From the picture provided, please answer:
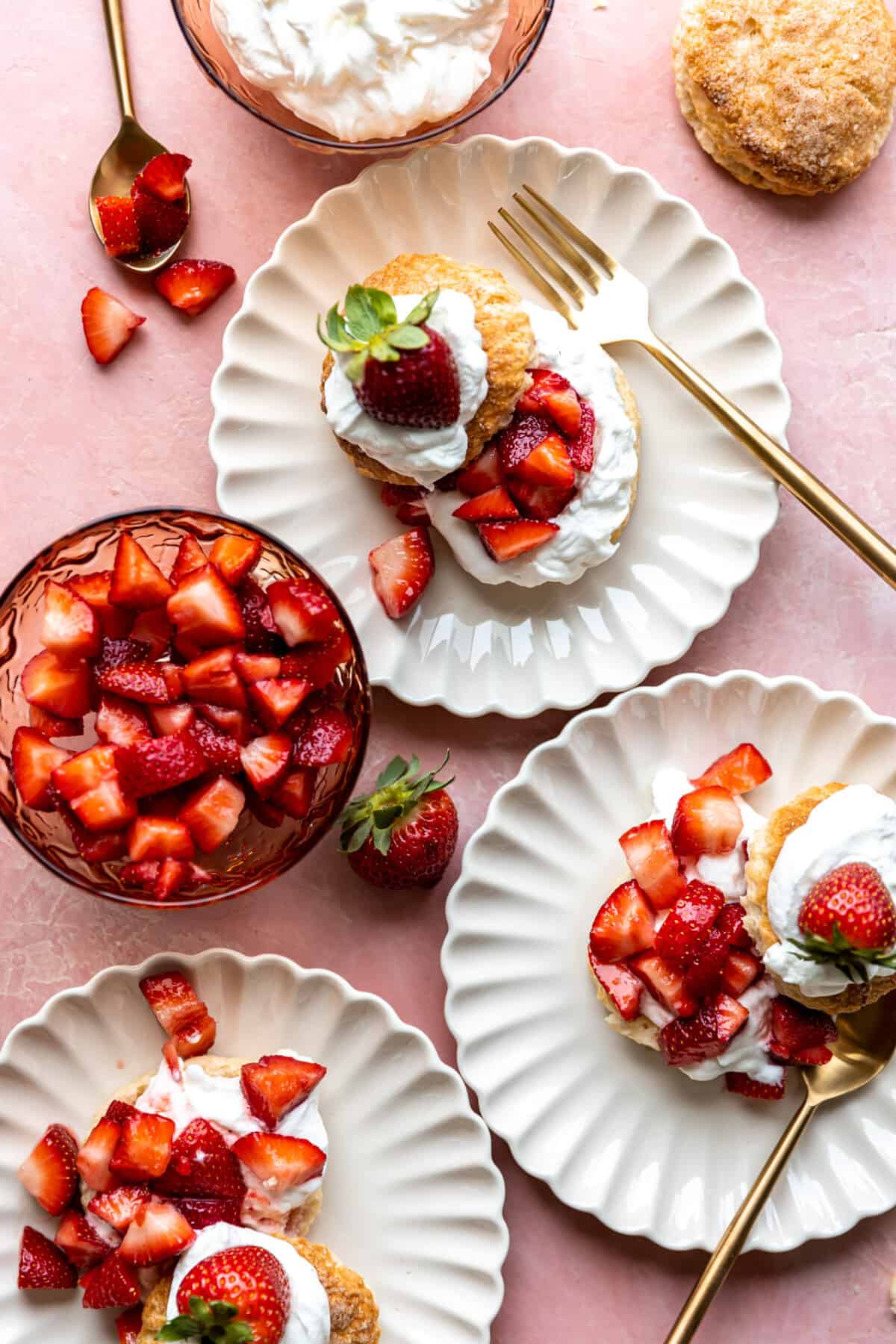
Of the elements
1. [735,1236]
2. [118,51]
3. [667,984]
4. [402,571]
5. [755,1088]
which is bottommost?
[735,1236]

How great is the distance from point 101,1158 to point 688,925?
110 centimetres

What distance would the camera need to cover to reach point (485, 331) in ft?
7.59

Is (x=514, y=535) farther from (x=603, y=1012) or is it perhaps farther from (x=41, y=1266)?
(x=41, y=1266)

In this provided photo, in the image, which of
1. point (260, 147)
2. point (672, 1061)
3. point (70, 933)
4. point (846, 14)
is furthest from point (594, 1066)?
point (846, 14)

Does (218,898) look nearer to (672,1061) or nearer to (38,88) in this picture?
(672,1061)

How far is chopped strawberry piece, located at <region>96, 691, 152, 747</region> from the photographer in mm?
2137

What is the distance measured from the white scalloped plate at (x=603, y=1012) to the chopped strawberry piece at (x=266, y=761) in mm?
459

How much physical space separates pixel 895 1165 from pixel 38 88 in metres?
2.65

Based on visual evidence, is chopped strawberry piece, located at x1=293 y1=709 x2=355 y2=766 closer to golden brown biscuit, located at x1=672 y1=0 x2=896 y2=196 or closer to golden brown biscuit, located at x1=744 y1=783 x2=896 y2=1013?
golden brown biscuit, located at x1=744 y1=783 x2=896 y2=1013

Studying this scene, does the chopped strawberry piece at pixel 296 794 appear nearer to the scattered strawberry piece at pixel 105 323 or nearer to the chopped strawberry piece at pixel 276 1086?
the chopped strawberry piece at pixel 276 1086

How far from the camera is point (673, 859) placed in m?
2.39

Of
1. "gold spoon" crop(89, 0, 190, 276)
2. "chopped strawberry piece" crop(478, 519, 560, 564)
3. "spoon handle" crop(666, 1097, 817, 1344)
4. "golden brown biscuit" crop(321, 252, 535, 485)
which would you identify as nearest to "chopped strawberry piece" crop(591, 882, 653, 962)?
"spoon handle" crop(666, 1097, 817, 1344)

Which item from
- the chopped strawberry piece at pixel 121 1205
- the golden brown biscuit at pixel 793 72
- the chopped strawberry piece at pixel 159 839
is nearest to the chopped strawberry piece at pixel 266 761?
the chopped strawberry piece at pixel 159 839

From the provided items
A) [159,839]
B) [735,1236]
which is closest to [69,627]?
[159,839]
